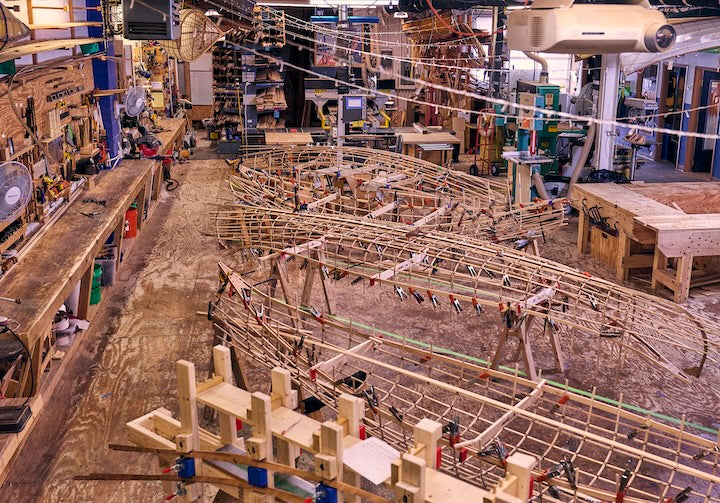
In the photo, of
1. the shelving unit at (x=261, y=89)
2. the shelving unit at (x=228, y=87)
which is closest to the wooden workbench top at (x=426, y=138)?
the shelving unit at (x=261, y=89)

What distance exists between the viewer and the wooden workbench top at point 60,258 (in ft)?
17.8

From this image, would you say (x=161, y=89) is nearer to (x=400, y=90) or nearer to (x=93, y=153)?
(x=400, y=90)

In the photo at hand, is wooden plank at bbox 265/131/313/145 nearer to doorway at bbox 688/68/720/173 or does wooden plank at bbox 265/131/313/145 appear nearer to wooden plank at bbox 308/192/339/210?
wooden plank at bbox 308/192/339/210

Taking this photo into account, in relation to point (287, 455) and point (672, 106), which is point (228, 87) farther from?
point (287, 455)

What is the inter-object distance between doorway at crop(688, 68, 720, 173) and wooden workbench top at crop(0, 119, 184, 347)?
36.7 feet

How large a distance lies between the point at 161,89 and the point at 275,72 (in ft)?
8.70

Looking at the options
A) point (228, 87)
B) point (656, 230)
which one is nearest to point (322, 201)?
point (656, 230)

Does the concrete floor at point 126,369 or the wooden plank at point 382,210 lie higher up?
the wooden plank at point 382,210

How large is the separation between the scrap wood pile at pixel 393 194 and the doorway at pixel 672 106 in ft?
25.2

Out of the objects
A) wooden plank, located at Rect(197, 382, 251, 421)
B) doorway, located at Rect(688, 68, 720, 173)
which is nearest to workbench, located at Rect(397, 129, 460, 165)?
doorway, located at Rect(688, 68, 720, 173)

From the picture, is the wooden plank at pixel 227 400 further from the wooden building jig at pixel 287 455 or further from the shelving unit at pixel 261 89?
the shelving unit at pixel 261 89

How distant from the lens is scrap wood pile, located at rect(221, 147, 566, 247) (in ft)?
29.4

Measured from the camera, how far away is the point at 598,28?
195 inches

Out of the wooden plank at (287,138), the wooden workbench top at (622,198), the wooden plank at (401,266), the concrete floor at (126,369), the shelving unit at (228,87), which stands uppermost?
the shelving unit at (228,87)
